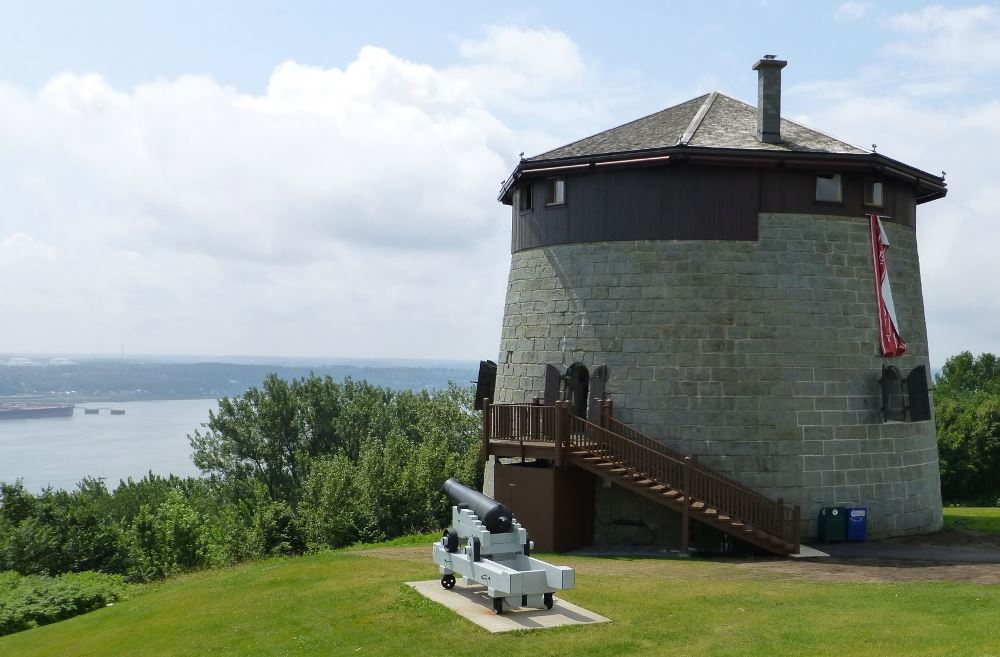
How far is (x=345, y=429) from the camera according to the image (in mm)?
Answer: 57531

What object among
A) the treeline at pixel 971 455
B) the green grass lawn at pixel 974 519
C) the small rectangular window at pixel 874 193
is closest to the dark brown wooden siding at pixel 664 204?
the small rectangular window at pixel 874 193

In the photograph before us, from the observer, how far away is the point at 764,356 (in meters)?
22.0

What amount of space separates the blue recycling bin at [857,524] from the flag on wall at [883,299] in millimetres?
3819

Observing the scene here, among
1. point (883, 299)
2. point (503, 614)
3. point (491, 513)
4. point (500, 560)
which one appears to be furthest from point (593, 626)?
point (883, 299)

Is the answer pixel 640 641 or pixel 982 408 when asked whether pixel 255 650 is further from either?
pixel 982 408

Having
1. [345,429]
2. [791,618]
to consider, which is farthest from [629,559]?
[345,429]

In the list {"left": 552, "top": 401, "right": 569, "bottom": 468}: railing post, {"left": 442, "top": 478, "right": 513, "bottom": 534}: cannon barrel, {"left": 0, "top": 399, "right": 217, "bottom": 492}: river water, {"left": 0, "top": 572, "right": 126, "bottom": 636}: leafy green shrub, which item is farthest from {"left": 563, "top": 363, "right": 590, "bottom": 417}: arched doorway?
{"left": 0, "top": 399, "right": 217, "bottom": 492}: river water

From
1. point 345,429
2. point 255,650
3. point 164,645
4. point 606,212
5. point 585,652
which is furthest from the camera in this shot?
point 345,429

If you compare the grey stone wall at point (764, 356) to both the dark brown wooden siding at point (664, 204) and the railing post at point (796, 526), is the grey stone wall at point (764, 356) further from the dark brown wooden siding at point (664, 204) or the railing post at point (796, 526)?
the railing post at point (796, 526)

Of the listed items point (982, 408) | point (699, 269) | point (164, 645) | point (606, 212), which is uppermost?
point (606, 212)

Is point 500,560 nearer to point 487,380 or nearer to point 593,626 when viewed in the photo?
point 593,626

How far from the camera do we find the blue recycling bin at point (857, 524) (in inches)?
861

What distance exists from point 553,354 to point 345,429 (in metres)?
35.7

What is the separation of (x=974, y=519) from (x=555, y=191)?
15119 mm
